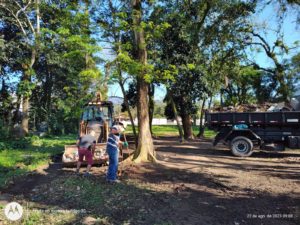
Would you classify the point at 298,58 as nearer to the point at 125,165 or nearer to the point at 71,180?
the point at 125,165

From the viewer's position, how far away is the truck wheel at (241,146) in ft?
50.1

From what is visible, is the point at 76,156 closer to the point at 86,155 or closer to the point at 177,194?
the point at 86,155

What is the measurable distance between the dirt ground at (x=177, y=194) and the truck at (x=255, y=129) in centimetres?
210

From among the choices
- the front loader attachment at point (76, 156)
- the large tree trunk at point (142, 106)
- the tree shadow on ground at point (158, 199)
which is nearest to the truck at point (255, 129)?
the large tree trunk at point (142, 106)

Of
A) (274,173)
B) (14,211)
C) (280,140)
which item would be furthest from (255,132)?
(14,211)

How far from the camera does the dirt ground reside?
263 inches

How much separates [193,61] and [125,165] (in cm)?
1177

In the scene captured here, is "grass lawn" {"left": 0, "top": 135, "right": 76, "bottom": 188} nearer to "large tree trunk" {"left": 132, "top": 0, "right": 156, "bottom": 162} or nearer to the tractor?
the tractor

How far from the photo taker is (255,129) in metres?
15.3

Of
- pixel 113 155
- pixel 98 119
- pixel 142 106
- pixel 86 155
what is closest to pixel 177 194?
pixel 113 155

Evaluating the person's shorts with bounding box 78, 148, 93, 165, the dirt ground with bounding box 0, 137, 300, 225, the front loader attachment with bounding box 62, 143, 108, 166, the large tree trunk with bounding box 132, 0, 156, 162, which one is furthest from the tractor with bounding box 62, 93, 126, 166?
the dirt ground with bounding box 0, 137, 300, 225

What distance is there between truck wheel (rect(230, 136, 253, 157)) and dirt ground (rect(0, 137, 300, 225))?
238 cm

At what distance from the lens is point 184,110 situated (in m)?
25.3

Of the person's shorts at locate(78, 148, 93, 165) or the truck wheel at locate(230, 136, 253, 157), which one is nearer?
the person's shorts at locate(78, 148, 93, 165)
